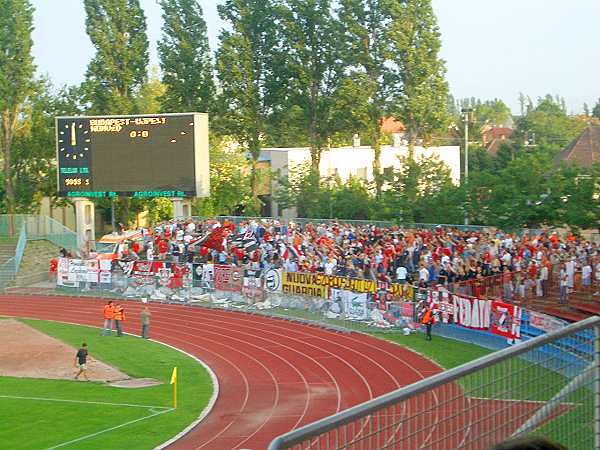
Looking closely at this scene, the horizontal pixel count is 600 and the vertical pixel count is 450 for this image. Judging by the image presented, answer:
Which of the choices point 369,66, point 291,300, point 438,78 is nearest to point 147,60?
point 369,66

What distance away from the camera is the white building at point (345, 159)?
190 ft

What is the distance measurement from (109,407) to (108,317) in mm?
9717

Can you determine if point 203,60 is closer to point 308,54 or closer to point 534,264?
point 308,54

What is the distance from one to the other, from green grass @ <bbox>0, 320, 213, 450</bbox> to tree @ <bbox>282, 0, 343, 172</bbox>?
28949mm

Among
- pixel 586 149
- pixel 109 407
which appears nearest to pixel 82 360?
pixel 109 407

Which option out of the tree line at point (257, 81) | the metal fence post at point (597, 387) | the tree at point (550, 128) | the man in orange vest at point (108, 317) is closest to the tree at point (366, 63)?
the tree line at point (257, 81)

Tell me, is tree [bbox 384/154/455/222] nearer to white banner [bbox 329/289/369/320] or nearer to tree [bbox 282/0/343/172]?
tree [bbox 282/0/343/172]

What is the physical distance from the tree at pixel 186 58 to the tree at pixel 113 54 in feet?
5.40

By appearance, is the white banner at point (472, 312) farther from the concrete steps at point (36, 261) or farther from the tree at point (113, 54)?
the tree at point (113, 54)

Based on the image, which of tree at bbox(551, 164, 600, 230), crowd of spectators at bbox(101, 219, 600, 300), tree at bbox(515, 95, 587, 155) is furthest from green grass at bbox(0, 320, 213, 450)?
tree at bbox(515, 95, 587, 155)

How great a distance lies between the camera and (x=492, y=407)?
13.9 feet

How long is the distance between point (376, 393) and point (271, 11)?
37801mm

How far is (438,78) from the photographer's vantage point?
5094 centimetres

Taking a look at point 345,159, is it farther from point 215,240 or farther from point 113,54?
point 215,240
